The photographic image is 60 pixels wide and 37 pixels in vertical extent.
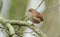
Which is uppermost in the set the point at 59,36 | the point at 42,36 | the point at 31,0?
the point at 31,0

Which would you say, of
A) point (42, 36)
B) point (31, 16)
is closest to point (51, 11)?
point (31, 16)

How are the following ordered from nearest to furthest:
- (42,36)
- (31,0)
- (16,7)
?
(42,36)
(16,7)
(31,0)

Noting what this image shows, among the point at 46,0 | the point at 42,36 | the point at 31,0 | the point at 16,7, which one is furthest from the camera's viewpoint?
the point at 31,0

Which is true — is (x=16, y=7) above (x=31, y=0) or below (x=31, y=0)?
below

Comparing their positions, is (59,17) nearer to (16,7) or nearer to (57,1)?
(57,1)

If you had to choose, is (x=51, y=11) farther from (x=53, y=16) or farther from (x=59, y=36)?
(x=59, y=36)

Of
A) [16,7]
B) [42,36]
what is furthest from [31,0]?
[42,36]

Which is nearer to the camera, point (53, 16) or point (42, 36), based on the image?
point (42, 36)
